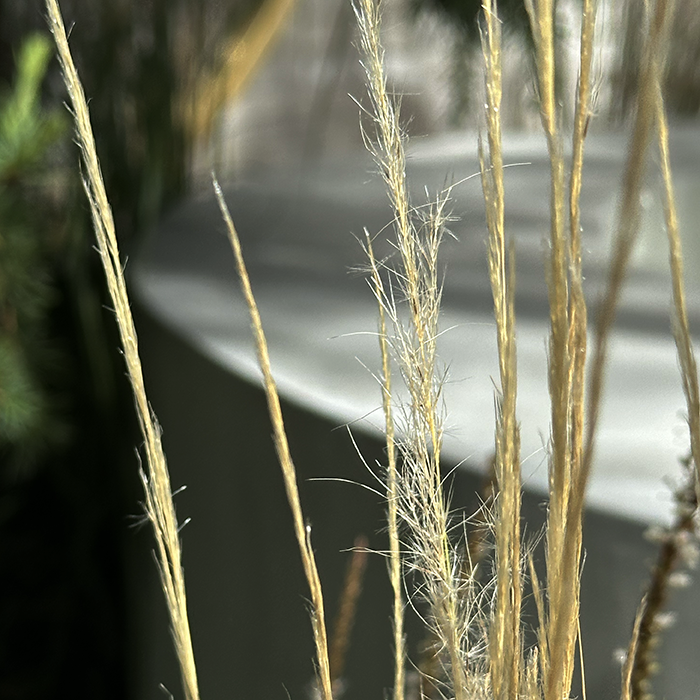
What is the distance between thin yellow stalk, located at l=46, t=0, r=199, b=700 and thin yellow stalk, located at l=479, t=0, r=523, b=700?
0.06 metres

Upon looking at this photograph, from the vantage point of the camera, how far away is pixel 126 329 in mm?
163

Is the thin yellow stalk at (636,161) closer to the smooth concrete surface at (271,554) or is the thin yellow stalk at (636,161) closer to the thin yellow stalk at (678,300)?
the thin yellow stalk at (678,300)

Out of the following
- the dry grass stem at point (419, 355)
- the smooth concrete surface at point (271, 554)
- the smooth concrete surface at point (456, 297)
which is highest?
the dry grass stem at point (419, 355)

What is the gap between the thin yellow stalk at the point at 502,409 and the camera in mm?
140

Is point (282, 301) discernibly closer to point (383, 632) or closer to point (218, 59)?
point (383, 632)

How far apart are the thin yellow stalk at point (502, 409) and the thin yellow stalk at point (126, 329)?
Result: 6cm

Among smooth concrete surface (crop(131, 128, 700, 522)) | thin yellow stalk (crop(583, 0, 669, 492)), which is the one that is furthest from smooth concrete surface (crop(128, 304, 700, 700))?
thin yellow stalk (crop(583, 0, 669, 492))

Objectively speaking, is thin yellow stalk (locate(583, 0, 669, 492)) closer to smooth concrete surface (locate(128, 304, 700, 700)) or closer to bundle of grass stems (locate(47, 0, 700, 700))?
bundle of grass stems (locate(47, 0, 700, 700))

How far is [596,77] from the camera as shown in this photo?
6.4 inches

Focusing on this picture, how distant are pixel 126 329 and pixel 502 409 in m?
0.07

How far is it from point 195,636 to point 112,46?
0.66 m

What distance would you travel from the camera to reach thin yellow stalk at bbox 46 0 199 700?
6.0 inches

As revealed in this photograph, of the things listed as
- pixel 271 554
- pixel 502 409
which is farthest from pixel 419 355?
pixel 271 554

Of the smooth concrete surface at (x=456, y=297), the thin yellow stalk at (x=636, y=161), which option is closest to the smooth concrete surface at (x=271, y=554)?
the smooth concrete surface at (x=456, y=297)
